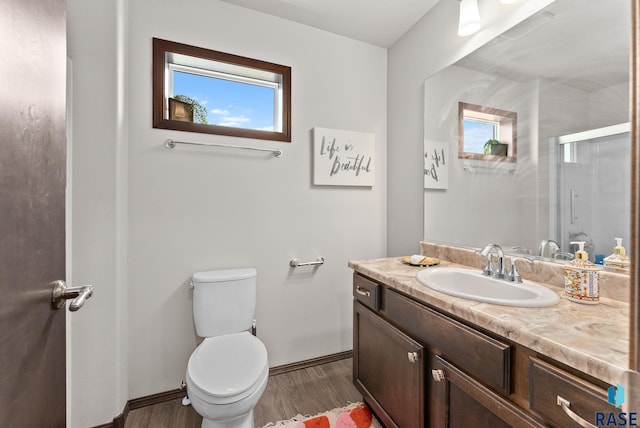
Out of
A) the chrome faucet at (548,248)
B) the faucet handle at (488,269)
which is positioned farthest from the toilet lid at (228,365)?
the chrome faucet at (548,248)

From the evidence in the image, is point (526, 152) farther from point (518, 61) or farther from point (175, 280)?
point (175, 280)

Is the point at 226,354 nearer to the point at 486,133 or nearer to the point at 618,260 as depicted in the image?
the point at 618,260

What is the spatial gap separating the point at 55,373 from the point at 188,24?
1.96 meters

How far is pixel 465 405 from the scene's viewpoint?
0.97m

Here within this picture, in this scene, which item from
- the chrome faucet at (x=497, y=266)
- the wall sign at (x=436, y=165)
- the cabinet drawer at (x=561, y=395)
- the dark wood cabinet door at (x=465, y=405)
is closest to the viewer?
the cabinet drawer at (x=561, y=395)

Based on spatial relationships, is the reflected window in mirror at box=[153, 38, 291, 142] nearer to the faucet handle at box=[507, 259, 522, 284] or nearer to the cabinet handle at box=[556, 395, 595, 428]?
the faucet handle at box=[507, 259, 522, 284]

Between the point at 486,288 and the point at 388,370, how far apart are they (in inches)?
24.6

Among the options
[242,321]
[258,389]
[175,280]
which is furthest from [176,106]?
[258,389]

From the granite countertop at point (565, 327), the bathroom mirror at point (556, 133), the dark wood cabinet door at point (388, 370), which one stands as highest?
the bathroom mirror at point (556, 133)

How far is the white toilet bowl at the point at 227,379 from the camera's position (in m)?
1.19

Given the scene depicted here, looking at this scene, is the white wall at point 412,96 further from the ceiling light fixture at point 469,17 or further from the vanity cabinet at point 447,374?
the vanity cabinet at point 447,374

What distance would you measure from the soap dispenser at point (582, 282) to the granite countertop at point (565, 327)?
0.03 m

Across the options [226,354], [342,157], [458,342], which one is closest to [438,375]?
[458,342]

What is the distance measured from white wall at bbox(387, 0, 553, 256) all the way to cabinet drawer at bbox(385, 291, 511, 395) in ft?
2.95
